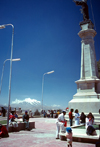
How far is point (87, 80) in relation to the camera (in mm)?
18297

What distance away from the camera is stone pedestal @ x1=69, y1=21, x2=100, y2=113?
17047 millimetres

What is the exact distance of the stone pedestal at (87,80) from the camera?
17.0 m

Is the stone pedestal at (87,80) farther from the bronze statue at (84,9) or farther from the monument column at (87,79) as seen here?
the bronze statue at (84,9)

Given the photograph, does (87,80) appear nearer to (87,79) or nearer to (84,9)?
(87,79)

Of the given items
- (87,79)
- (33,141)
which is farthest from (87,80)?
(33,141)

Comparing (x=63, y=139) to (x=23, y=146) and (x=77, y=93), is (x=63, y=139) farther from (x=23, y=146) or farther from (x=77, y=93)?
(x=77, y=93)

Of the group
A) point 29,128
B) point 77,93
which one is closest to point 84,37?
point 77,93

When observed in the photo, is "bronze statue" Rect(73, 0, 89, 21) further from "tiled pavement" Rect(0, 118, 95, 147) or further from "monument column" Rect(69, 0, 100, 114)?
"tiled pavement" Rect(0, 118, 95, 147)

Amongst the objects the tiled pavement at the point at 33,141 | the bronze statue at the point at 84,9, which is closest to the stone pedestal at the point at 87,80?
Answer: the bronze statue at the point at 84,9

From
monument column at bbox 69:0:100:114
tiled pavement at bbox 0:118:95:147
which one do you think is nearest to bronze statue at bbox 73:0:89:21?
monument column at bbox 69:0:100:114

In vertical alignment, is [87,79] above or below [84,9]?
below

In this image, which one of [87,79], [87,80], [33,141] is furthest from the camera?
[87,79]

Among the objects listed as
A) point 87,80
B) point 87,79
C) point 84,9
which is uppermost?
point 84,9

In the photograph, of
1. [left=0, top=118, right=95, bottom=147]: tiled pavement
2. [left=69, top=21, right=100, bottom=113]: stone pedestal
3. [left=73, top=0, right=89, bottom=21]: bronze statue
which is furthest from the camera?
[left=73, top=0, right=89, bottom=21]: bronze statue
